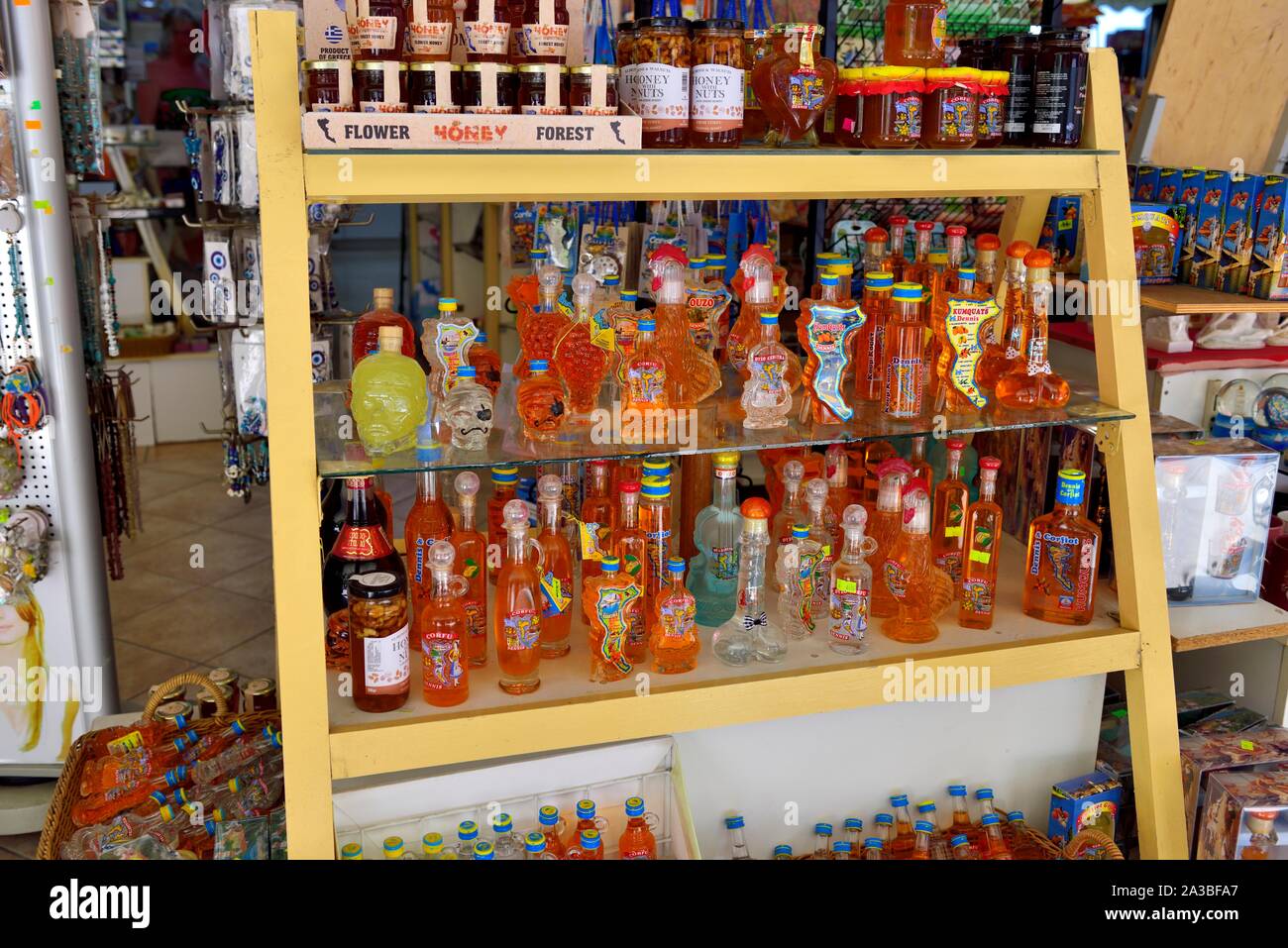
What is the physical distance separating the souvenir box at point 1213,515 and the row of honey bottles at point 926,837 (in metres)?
0.64

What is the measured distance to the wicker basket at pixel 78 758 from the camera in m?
2.23

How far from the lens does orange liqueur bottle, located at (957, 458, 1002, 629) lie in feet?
7.21

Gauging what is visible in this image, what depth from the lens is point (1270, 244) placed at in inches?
105

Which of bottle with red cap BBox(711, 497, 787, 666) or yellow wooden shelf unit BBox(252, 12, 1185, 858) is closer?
yellow wooden shelf unit BBox(252, 12, 1185, 858)

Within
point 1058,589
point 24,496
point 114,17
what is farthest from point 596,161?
point 114,17

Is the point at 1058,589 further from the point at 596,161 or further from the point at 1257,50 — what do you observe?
the point at 1257,50

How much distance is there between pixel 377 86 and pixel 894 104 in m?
0.82

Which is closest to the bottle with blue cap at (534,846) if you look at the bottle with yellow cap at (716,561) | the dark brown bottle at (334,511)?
the bottle with yellow cap at (716,561)

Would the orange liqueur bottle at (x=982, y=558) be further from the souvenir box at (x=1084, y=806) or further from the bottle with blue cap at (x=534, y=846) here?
the bottle with blue cap at (x=534, y=846)

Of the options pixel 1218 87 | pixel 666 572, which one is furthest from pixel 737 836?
pixel 1218 87

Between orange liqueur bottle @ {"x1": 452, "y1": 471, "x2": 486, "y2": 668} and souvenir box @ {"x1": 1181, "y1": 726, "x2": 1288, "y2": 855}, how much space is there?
142 cm

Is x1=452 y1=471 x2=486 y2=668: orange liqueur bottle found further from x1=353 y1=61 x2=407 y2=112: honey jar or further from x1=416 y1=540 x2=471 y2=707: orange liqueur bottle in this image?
x1=353 y1=61 x2=407 y2=112: honey jar

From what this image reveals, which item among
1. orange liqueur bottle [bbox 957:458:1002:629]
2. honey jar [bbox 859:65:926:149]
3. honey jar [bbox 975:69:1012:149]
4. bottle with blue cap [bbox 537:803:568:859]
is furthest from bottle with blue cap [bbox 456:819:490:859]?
honey jar [bbox 975:69:1012:149]
